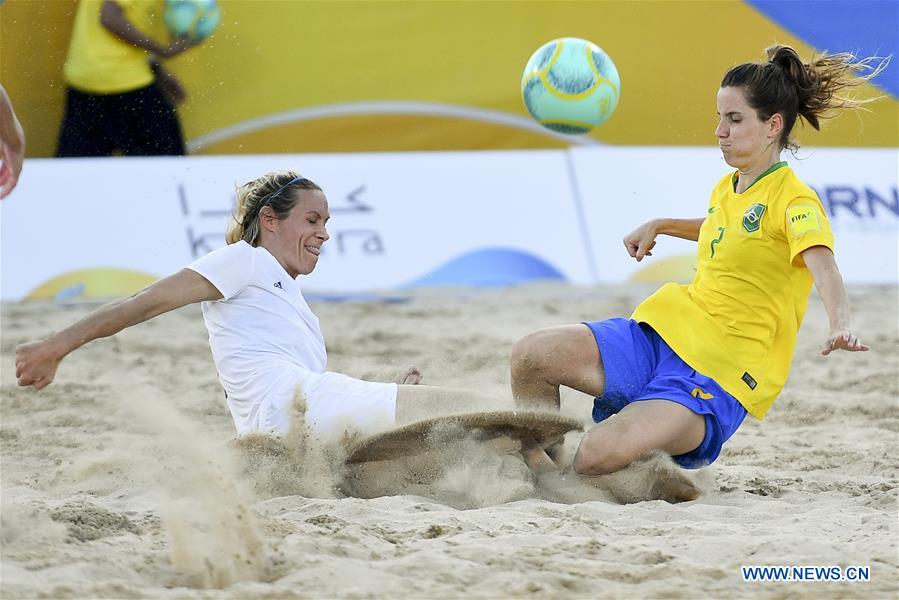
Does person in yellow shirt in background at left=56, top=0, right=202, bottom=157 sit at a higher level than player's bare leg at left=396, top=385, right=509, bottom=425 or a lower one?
higher

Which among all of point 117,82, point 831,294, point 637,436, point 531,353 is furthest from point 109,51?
point 831,294

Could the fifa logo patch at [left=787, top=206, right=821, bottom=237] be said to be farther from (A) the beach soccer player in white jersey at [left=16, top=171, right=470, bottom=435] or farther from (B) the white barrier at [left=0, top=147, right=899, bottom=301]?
(B) the white barrier at [left=0, top=147, right=899, bottom=301]

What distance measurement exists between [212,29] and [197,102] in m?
0.47

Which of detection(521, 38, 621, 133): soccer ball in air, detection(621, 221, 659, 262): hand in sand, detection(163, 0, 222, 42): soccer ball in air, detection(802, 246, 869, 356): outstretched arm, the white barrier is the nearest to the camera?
detection(802, 246, 869, 356): outstretched arm

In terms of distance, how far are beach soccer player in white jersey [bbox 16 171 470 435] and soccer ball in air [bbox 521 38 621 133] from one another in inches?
61.4

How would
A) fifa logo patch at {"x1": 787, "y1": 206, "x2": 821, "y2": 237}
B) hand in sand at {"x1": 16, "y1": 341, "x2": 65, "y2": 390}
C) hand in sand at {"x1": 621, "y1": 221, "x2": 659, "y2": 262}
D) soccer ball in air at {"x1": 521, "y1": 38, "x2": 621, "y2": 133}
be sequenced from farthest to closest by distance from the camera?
1. soccer ball in air at {"x1": 521, "y1": 38, "x2": 621, "y2": 133}
2. hand in sand at {"x1": 621, "y1": 221, "x2": 659, "y2": 262}
3. fifa logo patch at {"x1": 787, "y1": 206, "x2": 821, "y2": 237}
4. hand in sand at {"x1": 16, "y1": 341, "x2": 65, "y2": 390}

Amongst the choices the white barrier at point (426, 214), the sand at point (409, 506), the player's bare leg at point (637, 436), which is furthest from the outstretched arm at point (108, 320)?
the white barrier at point (426, 214)

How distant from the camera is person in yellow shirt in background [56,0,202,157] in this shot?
7016mm

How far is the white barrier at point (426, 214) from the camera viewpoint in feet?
22.4

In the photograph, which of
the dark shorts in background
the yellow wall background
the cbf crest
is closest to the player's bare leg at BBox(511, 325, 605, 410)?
the cbf crest

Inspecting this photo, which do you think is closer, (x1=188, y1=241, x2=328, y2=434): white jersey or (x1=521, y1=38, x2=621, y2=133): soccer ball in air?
(x1=188, y1=241, x2=328, y2=434): white jersey

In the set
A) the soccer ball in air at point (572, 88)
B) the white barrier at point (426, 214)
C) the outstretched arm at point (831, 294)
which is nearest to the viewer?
the outstretched arm at point (831, 294)

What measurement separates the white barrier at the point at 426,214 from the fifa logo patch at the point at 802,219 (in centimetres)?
381

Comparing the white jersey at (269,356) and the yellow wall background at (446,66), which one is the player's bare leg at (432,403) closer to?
the white jersey at (269,356)
